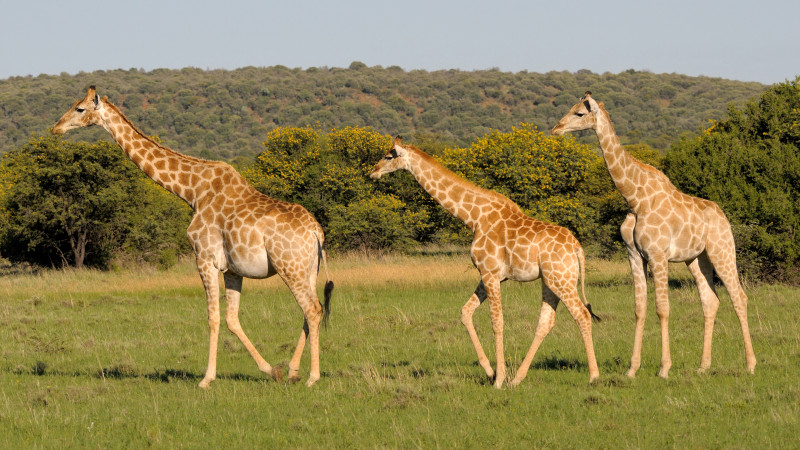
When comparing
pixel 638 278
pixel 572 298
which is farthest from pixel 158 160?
pixel 638 278

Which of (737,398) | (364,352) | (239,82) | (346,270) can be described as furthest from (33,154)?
(239,82)

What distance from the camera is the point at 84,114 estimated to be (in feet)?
42.5

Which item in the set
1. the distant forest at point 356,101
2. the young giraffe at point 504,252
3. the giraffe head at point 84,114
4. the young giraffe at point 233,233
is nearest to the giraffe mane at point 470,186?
the young giraffe at point 504,252

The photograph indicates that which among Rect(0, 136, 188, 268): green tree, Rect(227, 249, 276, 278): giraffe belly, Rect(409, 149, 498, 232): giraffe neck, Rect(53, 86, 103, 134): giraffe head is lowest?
Rect(0, 136, 188, 268): green tree

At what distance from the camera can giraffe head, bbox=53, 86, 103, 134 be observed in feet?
42.0

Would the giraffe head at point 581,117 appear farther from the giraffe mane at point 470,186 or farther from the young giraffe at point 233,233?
the young giraffe at point 233,233

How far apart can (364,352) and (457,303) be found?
24.4 feet

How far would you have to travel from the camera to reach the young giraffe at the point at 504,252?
11172 mm

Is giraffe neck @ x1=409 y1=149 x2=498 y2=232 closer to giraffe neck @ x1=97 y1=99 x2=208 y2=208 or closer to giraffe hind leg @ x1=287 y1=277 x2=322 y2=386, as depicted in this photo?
giraffe hind leg @ x1=287 y1=277 x2=322 y2=386

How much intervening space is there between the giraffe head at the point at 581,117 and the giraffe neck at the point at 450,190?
1.40 metres

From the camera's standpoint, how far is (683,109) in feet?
376

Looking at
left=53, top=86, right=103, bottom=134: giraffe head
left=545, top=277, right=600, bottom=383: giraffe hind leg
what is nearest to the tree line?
left=545, top=277, right=600, bottom=383: giraffe hind leg

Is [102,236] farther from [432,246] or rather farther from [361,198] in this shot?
[432,246]

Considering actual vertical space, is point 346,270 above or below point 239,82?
below
